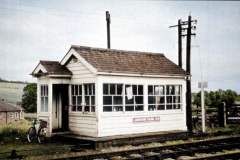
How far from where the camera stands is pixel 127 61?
17.6m

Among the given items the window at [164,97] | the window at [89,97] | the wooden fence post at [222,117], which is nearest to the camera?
the window at [89,97]

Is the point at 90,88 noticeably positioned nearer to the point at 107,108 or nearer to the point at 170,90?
the point at 107,108

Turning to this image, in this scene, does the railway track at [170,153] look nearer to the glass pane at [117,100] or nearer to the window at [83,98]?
the glass pane at [117,100]

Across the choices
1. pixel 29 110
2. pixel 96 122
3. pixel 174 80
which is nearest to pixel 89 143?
pixel 96 122

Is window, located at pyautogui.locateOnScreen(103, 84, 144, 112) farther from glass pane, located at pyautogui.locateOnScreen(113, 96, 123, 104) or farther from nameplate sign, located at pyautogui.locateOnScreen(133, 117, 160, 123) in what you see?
nameplate sign, located at pyautogui.locateOnScreen(133, 117, 160, 123)

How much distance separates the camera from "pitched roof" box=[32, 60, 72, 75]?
1636 centimetres

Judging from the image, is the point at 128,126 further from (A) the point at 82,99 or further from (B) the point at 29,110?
(B) the point at 29,110

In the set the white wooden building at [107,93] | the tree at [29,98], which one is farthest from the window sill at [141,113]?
the tree at [29,98]

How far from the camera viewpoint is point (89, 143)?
1442cm

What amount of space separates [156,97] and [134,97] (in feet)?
5.11

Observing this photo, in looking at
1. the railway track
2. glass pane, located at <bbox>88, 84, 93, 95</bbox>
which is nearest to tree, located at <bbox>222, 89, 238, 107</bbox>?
the railway track

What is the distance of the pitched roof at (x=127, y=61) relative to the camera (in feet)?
52.7

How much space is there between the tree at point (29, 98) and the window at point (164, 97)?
38800 millimetres

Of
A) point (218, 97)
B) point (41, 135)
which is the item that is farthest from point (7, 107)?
point (41, 135)
